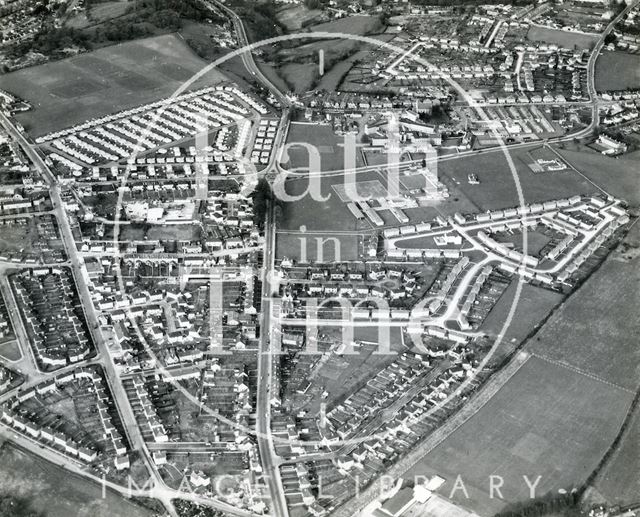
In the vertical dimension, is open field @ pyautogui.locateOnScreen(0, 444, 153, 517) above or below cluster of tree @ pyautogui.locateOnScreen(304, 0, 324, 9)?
below

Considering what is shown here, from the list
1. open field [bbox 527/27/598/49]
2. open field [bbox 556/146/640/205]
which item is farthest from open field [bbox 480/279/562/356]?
open field [bbox 527/27/598/49]

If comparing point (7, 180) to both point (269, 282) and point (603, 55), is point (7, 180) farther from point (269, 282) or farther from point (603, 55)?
point (603, 55)

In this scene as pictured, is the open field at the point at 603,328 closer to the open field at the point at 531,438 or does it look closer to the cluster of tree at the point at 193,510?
the open field at the point at 531,438

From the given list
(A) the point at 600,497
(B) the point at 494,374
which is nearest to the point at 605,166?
(B) the point at 494,374

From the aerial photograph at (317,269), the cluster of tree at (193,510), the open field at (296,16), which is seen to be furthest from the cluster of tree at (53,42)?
the cluster of tree at (193,510)

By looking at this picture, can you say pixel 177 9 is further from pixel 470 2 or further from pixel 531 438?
pixel 531 438

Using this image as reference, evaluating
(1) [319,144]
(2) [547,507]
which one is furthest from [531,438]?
(1) [319,144]

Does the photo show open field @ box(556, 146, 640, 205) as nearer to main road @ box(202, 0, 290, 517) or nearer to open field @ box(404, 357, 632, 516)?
main road @ box(202, 0, 290, 517)
